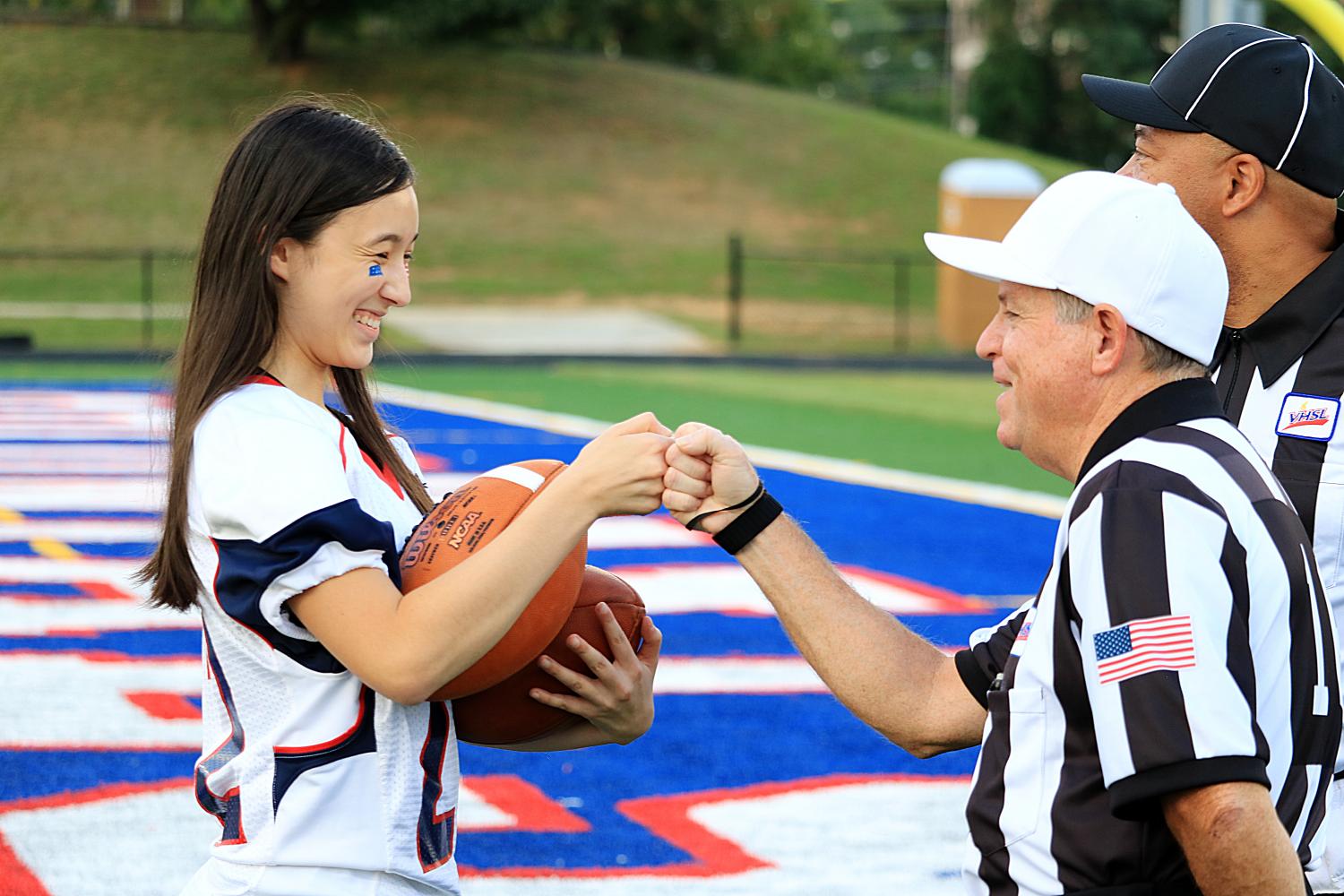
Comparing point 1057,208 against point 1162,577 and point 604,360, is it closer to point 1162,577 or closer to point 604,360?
point 1162,577

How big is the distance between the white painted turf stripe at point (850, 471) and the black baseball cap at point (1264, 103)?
23.9ft

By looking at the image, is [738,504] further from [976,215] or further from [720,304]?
[720,304]

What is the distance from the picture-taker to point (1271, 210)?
10.5 feet

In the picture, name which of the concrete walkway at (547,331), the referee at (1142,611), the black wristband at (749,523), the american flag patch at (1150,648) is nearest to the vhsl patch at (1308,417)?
the referee at (1142,611)

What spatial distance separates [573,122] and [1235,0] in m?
31.8

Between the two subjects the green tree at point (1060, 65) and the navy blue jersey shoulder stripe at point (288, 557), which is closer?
the navy blue jersey shoulder stripe at point (288, 557)

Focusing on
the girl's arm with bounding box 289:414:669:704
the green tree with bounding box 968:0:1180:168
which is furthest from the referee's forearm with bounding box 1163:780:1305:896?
the green tree with bounding box 968:0:1180:168

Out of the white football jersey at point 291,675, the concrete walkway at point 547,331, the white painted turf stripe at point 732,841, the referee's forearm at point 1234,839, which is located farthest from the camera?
the concrete walkway at point 547,331

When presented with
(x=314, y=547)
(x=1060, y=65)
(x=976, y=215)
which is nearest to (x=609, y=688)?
(x=314, y=547)

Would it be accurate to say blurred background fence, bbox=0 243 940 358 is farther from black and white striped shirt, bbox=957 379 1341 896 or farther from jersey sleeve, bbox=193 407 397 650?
black and white striped shirt, bbox=957 379 1341 896

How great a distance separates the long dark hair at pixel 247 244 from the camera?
2576 mm

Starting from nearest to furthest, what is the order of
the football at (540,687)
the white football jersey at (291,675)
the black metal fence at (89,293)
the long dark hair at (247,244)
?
the white football jersey at (291,675)
the long dark hair at (247,244)
the football at (540,687)
the black metal fence at (89,293)

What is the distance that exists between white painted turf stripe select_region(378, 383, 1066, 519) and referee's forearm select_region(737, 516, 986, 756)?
7.61 meters

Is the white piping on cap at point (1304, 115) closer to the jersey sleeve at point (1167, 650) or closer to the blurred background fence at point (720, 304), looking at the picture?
the jersey sleeve at point (1167, 650)
